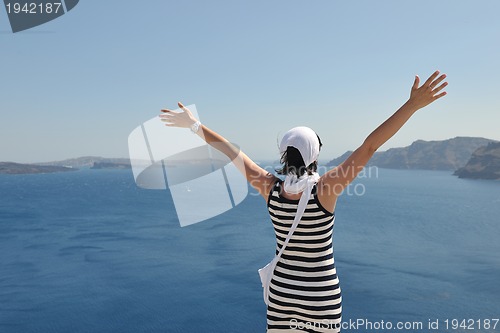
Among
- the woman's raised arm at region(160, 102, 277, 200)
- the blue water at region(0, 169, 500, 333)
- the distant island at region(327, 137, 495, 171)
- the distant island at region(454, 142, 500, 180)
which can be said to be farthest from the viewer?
the distant island at region(327, 137, 495, 171)

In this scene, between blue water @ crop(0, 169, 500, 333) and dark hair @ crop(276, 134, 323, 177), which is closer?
dark hair @ crop(276, 134, 323, 177)

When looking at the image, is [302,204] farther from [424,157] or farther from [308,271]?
[424,157]

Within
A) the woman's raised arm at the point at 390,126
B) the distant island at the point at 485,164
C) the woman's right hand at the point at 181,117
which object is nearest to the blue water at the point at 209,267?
the woman's right hand at the point at 181,117

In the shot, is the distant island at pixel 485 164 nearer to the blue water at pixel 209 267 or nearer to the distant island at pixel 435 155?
the distant island at pixel 435 155

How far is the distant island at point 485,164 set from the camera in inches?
4311

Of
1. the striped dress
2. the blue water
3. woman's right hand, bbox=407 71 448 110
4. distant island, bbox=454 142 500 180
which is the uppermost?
woman's right hand, bbox=407 71 448 110

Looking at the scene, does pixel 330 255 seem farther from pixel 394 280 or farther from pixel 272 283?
pixel 394 280

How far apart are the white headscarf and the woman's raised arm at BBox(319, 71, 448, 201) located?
4.5 inches

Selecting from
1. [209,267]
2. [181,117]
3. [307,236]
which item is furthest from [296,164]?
[209,267]

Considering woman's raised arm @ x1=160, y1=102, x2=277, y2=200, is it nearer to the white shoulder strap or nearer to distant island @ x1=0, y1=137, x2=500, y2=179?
the white shoulder strap

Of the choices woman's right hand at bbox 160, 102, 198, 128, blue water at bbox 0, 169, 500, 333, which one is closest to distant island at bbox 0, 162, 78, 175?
blue water at bbox 0, 169, 500, 333

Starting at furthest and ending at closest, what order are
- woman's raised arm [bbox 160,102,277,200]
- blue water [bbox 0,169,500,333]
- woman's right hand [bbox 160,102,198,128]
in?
blue water [bbox 0,169,500,333], woman's right hand [bbox 160,102,198,128], woman's raised arm [bbox 160,102,277,200]

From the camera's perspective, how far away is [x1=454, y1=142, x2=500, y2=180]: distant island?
109500 mm

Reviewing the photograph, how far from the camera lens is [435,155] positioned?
167m
